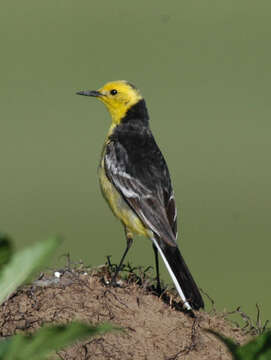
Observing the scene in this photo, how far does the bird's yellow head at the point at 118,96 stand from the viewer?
529 cm

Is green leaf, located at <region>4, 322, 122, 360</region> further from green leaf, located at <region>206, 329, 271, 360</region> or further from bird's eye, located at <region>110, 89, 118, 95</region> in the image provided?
bird's eye, located at <region>110, 89, 118, 95</region>

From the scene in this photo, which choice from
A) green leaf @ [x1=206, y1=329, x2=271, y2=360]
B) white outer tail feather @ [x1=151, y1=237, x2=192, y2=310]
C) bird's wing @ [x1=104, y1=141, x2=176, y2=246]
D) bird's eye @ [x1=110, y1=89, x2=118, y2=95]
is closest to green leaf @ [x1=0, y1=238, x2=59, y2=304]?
green leaf @ [x1=206, y1=329, x2=271, y2=360]

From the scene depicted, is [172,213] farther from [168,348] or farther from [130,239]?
[168,348]

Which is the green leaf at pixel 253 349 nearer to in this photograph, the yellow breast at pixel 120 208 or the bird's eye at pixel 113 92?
the yellow breast at pixel 120 208

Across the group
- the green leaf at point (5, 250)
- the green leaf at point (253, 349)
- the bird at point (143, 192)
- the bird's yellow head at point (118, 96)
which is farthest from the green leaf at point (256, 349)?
the bird's yellow head at point (118, 96)

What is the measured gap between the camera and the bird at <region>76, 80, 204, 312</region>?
367cm

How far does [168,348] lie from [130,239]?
1713 millimetres

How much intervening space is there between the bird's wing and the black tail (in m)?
0.06

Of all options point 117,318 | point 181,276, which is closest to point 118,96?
point 181,276

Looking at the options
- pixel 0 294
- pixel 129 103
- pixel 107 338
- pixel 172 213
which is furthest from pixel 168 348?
pixel 129 103

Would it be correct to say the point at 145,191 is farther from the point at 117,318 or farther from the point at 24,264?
the point at 24,264

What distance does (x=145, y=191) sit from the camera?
13.6 ft

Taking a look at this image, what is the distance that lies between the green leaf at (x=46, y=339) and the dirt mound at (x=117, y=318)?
1.67 meters

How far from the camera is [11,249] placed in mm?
663
